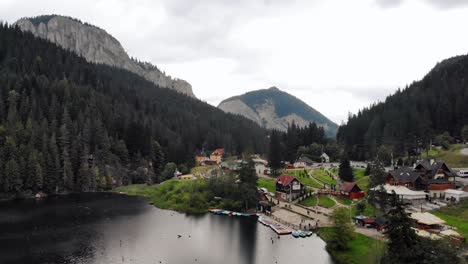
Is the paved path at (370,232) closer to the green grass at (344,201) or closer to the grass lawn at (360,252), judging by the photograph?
the grass lawn at (360,252)

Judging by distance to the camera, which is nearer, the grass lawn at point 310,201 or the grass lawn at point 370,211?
the grass lawn at point 370,211

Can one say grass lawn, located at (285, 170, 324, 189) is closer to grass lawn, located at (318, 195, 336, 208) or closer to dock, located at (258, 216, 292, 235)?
grass lawn, located at (318, 195, 336, 208)

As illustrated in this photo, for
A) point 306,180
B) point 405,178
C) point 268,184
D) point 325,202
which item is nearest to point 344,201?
point 325,202

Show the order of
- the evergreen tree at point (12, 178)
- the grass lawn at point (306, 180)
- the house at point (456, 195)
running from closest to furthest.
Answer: the house at point (456, 195)
the grass lawn at point (306, 180)
the evergreen tree at point (12, 178)

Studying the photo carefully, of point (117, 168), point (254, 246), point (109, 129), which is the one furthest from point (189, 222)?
point (109, 129)

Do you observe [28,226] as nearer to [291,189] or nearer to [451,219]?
[291,189]

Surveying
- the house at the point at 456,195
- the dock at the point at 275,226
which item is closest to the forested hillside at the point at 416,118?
the house at the point at 456,195
